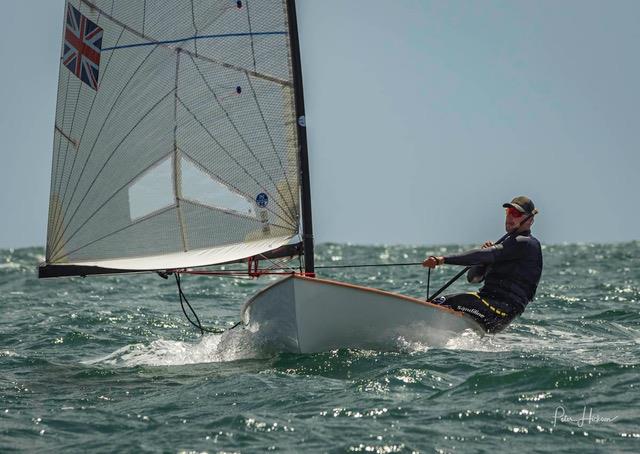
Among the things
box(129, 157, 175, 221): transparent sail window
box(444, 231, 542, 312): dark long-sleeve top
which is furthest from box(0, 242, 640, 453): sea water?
box(129, 157, 175, 221): transparent sail window

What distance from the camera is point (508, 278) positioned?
36.2 feet

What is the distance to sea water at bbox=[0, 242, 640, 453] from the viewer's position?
23.1 ft

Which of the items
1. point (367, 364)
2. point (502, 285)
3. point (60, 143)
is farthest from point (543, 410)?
point (60, 143)

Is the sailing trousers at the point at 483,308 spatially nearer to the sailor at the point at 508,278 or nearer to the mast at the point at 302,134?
the sailor at the point at 508,278

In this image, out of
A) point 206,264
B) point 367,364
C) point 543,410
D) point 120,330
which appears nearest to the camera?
point 543,410

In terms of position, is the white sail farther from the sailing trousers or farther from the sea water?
the sailing trousers

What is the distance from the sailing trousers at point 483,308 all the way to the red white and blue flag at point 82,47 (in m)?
4.34

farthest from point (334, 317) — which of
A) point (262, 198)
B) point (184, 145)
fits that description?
point (184, 145)

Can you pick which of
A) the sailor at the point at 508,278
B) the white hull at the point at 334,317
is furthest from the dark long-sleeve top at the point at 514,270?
the white hull at the point at 334,317

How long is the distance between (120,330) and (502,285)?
5.16 metres

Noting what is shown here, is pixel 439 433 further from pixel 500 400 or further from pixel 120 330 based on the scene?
pixel 120 330

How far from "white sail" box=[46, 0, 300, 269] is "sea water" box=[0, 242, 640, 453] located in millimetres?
1164

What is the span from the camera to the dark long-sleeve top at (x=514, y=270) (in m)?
10.9

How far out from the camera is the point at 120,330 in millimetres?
13461
